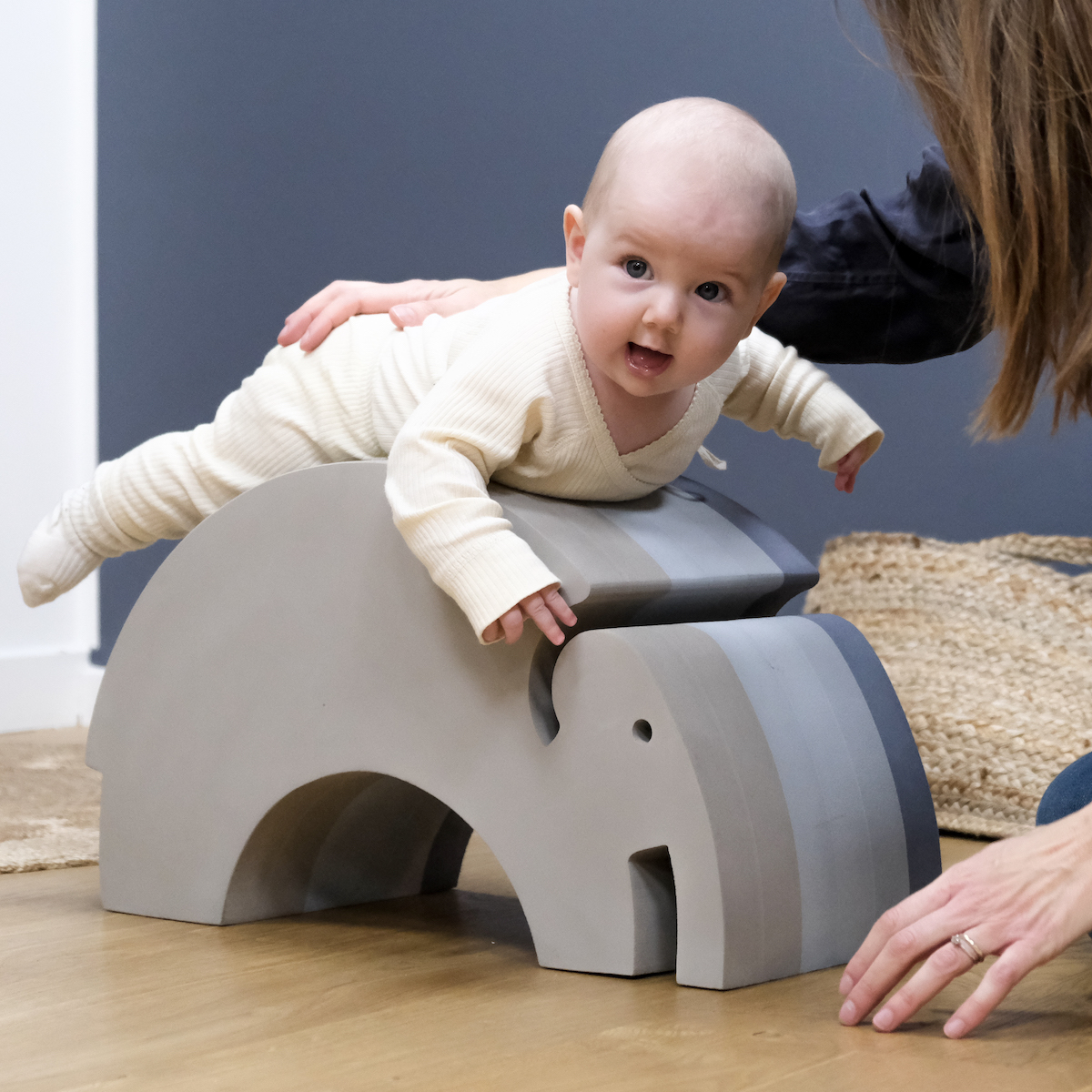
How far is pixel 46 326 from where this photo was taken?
2496 mm

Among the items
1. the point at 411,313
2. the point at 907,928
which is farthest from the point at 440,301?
the point at 907,928

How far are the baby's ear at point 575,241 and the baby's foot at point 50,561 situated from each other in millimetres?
533

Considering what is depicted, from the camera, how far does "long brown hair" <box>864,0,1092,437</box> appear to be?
2.77ft

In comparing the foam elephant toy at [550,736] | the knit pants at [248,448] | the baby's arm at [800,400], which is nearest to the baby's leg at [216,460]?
the knit pants at [248,448]

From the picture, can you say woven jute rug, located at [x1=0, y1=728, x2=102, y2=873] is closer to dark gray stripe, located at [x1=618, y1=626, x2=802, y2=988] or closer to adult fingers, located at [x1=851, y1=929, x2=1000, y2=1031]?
dark gray stripe, located at [x1=618, y1=626, x2=802, y2=988]

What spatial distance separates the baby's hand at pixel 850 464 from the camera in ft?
3.96

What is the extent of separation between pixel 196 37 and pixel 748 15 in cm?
115

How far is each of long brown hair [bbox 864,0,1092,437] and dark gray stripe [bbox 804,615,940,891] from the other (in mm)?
241

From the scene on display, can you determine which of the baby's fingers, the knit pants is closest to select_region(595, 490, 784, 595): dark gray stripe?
the baby's fingers

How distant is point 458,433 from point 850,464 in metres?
0.42

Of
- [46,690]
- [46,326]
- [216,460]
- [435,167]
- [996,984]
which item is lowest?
[46,690]

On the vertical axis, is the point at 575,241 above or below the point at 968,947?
above

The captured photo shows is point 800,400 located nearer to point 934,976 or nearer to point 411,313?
point 411,313

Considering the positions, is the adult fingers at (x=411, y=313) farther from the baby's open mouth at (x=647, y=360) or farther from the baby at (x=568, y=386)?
the baby's open mouth at (x=647, y=360)
